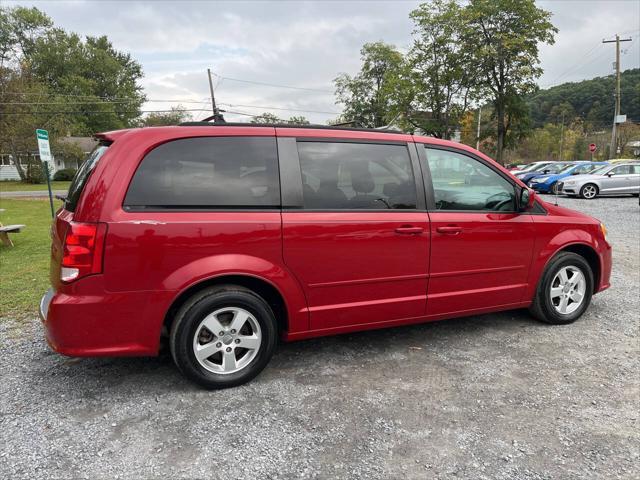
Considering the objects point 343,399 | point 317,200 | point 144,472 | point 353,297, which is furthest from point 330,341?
point 144,472

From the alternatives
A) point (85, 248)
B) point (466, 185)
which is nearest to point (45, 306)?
point (85, 248)

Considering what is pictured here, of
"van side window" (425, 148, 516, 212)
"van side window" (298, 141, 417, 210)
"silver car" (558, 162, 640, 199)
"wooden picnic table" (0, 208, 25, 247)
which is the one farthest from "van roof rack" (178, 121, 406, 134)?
"silver car" (558, 162, 640, 199)

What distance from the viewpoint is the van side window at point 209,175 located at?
2.80m

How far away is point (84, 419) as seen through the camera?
271 cm

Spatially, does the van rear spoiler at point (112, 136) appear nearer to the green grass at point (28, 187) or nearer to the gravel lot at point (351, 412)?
the gravel lot at point (351, 412)

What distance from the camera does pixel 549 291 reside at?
4.18 m

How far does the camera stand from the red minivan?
107 inches

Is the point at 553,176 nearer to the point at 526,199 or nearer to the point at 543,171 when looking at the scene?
the point at 543,171

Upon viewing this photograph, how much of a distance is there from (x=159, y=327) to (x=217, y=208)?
2.85ft

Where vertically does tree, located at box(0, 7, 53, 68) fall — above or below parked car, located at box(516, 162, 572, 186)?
above

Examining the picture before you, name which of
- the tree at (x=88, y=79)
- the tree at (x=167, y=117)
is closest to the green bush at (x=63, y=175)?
the tree at (x=88, y=79)

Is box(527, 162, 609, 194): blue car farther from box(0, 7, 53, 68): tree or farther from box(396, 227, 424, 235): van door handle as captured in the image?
box(0, 7, 53, 68): tree

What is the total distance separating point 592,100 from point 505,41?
120 ft

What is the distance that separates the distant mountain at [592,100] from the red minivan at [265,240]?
4545 cm
